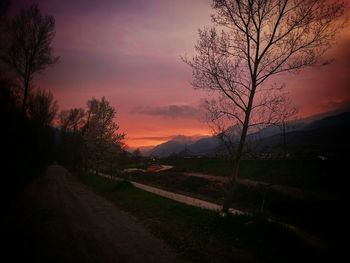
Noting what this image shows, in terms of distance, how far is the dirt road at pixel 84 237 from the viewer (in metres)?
10.6

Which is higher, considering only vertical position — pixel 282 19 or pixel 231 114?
pixel 282 19

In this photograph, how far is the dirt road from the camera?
10.6 metres

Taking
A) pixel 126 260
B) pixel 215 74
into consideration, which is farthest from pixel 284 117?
pixel 126 260

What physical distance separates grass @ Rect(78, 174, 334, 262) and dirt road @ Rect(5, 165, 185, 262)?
3.36ft

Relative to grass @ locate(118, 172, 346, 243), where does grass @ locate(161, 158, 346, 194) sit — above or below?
above

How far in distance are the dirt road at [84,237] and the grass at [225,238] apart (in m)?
1.02

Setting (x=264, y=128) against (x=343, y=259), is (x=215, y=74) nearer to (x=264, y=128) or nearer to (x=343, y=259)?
(x=264, y=128)

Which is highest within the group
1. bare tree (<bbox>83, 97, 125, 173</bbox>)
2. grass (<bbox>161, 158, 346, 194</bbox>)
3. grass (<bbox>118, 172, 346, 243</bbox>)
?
bare tree (<bbox>83, 97, 125, 173</bbox>)

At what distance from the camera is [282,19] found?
15.5 metres

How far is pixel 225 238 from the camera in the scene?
44.5ft

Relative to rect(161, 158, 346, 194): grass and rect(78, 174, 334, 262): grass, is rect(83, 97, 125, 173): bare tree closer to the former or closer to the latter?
rect(161, 158, 346, 194): grass

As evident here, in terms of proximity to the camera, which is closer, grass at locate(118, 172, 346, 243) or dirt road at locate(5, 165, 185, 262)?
dirt road at locate(5, 165, 185, 262)

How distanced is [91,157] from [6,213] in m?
36.3

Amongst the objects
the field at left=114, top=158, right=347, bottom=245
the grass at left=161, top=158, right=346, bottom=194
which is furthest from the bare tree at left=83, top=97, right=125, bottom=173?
the grass at left=161, top=158, right=346, bottom=194
